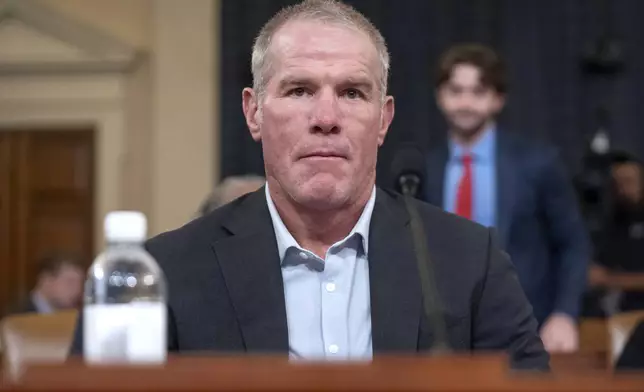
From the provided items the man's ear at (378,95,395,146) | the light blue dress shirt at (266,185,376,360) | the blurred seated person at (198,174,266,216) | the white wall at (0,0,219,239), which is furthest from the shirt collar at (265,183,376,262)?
the white wall at (0,0,219,239)

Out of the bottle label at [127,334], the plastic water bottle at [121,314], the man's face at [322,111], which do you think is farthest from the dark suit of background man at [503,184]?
the bottle label at [127,334]

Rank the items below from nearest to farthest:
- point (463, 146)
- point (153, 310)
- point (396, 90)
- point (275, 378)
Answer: point (275, 378)
point (153, 310)
point (463, 146)
point (396, 90)

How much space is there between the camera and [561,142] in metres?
8.56

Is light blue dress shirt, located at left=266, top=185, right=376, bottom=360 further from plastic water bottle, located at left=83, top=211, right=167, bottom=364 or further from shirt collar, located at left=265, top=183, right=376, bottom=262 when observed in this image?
plastic water bottle, located at left=83, top=211, right=167, bottom=364

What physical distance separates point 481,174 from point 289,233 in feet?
5.47

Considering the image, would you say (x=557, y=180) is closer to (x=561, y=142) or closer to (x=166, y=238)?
(x=166, y=238)

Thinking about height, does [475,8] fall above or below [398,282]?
above

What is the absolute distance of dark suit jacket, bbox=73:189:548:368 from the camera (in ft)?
5.99

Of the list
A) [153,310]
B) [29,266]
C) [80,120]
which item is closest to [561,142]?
[80,120]

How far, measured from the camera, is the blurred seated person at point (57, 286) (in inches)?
251

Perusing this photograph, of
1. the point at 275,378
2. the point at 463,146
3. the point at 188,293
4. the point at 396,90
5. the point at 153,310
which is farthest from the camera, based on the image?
the point at 396,90

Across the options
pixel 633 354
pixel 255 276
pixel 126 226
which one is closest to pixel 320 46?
pixel 255 276

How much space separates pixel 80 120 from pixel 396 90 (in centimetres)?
239

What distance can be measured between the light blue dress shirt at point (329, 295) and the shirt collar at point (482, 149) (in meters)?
1.56
